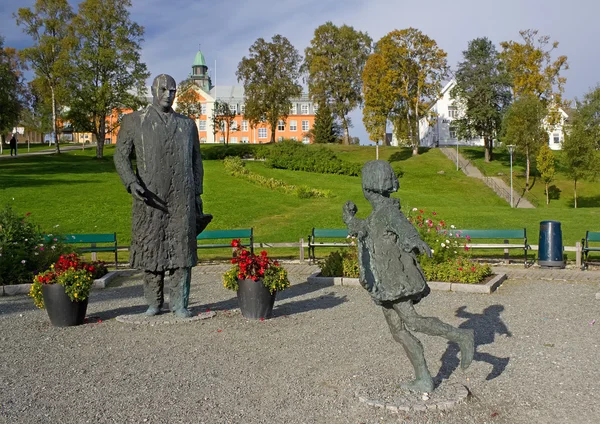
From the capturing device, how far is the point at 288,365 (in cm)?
645

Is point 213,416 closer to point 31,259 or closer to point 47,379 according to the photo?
point 47,379

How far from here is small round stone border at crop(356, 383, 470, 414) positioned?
501 cm

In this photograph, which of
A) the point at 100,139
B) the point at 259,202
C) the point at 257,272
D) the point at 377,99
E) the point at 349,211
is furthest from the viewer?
the point at 377,99

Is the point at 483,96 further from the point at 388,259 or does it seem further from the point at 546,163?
the point at 388,259

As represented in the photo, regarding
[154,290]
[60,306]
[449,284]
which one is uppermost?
[154,290]

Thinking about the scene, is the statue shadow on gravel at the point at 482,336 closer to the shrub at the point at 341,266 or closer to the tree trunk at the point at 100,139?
the shrub at the point at 341,266

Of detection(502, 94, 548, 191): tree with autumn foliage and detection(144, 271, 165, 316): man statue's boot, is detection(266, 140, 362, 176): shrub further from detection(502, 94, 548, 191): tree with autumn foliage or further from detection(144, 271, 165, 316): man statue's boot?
detection(144, 271, 165, 316): man statue's boot

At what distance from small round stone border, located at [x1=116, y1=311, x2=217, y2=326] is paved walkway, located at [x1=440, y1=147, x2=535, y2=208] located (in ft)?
94.9

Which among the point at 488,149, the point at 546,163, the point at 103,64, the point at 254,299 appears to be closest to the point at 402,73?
the point at 488,149

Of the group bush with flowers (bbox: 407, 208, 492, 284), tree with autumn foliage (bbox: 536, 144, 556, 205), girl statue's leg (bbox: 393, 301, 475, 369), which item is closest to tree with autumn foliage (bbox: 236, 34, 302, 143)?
tree with autumn foliage (bbox: 536, 144, 556, 205)

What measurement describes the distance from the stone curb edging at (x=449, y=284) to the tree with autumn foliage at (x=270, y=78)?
48.8m

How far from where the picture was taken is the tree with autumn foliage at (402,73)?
50688 mm

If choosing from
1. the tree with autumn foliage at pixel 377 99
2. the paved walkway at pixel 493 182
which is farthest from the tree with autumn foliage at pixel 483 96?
the tree with autumn foliage at pixel 377 99

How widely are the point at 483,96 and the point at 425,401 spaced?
51.2m
